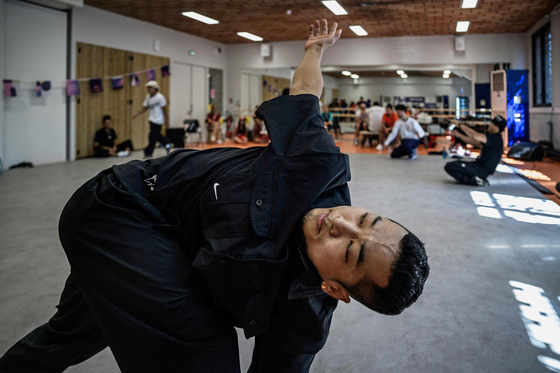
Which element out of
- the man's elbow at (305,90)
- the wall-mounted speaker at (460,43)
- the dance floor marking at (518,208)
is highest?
the wall-mounted speaker at (460,43)

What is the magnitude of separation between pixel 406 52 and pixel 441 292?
12451 mm

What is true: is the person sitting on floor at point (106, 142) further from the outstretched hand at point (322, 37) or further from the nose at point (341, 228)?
the nose at point (341, 228)

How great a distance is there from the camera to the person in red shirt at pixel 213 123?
554 inches

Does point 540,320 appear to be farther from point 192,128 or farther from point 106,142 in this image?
point 192,128

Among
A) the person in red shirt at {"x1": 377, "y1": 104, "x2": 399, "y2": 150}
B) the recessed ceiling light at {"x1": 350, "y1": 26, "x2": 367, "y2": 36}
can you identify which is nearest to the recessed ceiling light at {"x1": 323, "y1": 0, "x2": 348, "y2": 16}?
the recessed ceiling light at {"x1": 350, "y1": 26, "x2": 367, "y2": 36}

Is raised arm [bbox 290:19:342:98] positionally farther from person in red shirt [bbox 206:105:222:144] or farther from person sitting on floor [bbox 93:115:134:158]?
person in red shirt [bbox 206:105:222:144]

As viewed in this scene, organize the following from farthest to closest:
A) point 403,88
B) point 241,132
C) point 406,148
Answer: point 403,88
point 241,132
point 406,148

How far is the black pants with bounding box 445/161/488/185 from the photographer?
638 centimetres

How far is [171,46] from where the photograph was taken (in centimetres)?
1290

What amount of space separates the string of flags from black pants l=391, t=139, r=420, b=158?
6713 millimetres

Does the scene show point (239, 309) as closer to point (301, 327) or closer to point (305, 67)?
point (301, 327)

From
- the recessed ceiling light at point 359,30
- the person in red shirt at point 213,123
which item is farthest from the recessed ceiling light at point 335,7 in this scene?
the person in red shirt at point 213,123

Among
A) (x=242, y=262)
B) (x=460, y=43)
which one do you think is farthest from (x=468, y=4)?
(x=242, y=262)

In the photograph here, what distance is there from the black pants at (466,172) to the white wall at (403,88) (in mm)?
21468
